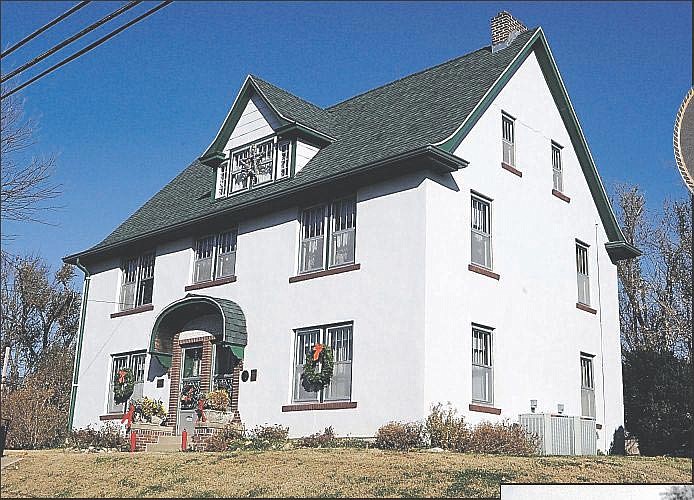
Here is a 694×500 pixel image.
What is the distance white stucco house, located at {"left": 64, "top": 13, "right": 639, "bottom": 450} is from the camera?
19250 millimetres

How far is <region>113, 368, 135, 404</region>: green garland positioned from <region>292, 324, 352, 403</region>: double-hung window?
7.10 metres

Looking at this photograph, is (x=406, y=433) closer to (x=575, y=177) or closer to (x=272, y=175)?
(x=272, y=175)

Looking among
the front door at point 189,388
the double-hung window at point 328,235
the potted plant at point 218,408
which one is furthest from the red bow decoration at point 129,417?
the double-hung window at point 328,235

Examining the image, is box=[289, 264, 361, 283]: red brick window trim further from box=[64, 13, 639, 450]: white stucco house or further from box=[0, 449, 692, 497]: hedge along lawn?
box=[0, 449, 692, 497]: hedge along lawn

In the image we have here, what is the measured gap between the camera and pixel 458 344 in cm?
1922

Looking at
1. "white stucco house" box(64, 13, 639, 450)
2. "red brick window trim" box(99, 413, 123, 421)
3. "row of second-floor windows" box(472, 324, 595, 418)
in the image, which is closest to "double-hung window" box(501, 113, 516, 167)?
"white stucco house" box(64, 13, 639, 450)

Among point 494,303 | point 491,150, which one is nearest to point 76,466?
point 494,303

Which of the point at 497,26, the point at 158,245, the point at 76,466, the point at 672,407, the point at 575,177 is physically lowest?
the point at 76,466

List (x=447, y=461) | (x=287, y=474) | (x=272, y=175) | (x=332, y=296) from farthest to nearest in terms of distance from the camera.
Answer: (x=272, y=175)
(x=332, y=296)
(x=447, y=461)
(x=287, y=474)

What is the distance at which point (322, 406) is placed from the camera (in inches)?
784

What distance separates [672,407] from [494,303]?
9.42m

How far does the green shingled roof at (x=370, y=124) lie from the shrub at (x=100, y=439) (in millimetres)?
6063

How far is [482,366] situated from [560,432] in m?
2.63

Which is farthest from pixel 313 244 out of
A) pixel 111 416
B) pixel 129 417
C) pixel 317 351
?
pixel 111 416
